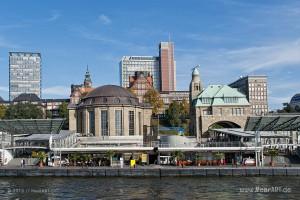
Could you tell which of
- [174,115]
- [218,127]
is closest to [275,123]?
[218,127]

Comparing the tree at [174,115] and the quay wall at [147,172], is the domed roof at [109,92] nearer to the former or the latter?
the tree at [174,115]

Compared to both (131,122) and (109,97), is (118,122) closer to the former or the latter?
(131,122)

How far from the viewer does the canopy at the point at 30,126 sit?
3893 inches

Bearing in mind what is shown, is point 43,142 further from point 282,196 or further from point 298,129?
point 282,196

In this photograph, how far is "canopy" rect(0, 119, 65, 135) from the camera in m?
98.9

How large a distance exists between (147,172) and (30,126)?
46.6m

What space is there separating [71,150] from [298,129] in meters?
48.1

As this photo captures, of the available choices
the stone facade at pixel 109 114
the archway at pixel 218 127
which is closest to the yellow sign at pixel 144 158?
the stone facade at pixel 109 114

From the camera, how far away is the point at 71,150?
7644cm

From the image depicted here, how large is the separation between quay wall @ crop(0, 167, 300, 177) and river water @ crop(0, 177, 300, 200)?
2975 millimetres

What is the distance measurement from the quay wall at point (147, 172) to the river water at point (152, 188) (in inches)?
117

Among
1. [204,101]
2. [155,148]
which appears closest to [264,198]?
[155,148]

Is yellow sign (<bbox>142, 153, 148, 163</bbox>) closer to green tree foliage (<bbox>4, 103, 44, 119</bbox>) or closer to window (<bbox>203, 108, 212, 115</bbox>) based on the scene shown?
window (<bbox>203, 108, 212, 115</bbox>)

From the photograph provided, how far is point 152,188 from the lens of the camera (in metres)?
49.8
